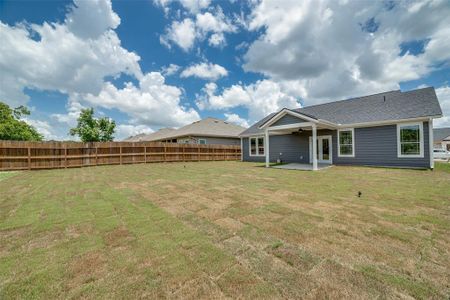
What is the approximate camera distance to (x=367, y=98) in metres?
13.9

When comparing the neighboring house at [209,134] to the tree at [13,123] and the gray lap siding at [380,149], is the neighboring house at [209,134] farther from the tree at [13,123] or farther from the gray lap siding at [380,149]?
the tree at [13,123]

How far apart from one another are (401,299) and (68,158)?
16504mm

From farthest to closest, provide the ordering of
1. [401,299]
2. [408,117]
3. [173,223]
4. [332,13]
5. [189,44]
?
1. [189,44]
2. [332,13]
3. [408,117]
4. [173,223]
5. [401,299]

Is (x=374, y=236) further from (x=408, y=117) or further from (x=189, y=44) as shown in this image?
(x=189, y=44)

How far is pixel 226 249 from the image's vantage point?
2.43 metres

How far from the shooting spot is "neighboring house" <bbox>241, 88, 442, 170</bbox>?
10.2m

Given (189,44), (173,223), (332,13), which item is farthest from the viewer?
(189,44)

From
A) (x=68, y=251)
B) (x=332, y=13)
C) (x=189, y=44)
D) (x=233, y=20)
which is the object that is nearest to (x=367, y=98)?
(x=332, y=13)

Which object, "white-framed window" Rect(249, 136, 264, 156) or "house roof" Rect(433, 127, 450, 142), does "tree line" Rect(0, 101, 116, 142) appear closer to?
"white-framed window" Rect(249, 136, 264, 156)

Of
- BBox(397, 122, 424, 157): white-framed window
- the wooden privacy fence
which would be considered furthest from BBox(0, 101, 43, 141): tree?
BBox(397, 122, 424, 157): white-framed window

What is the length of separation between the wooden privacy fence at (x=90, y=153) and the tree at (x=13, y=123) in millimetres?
25759

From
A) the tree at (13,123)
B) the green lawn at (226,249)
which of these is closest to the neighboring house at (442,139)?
the green lawn at (226,249)

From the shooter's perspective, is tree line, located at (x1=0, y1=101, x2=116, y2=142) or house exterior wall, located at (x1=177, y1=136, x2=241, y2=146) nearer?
house exterior wall, located at (x1=177, y1=136, x2=241, y2=146)

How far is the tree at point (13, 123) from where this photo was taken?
28156mm
